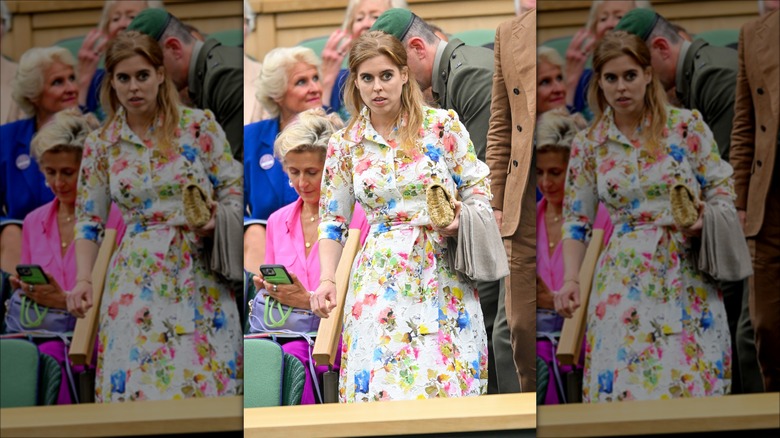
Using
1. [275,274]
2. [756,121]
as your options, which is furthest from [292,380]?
[756,121]

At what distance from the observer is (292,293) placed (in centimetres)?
474

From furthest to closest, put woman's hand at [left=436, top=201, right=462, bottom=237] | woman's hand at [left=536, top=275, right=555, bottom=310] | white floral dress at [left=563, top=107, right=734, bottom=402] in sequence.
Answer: woman's hand at [left=536, top=275, right=555, bottom=310]
woman's hand at [left=436, top=201, right=462, bottom=237]
white floral dress at [left=563, top=107, right=734, bottom=402]

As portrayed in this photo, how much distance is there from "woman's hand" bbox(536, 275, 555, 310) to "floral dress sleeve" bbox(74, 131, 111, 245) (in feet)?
5.67

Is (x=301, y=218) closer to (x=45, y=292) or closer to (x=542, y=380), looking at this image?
(x=45, y=292)

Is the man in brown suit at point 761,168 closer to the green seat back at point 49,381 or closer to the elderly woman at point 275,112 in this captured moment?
the elderly woman at point 275,112

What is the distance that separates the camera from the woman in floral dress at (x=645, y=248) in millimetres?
4340

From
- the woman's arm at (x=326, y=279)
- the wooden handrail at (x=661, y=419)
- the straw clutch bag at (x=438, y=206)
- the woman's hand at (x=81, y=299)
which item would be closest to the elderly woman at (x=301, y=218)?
the woman's arm at (x=326, y=279)

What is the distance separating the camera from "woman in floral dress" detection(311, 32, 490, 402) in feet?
14.4

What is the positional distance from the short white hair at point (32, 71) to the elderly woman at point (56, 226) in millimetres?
123

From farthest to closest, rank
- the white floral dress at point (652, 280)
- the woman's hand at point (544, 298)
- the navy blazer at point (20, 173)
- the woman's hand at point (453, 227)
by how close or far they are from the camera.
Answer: the woman's hand at point (544, 298) → the navy blazer at point (20, 173) → the woman's hand at point (453, 227) → the white floral dress at point (652, 280)

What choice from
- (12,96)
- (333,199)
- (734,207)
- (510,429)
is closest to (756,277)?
(734,207)

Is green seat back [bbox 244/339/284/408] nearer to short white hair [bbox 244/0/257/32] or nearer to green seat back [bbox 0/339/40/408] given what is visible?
green seat back [bbox 0/339/40/408]

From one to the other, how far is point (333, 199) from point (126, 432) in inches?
44.4

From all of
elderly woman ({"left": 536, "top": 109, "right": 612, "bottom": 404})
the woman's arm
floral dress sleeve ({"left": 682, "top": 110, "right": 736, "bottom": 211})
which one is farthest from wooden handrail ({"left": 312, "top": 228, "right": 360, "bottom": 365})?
floral dress sleeve ({"left": 682, "top": 110, "right": 736, "bottom": 211})
